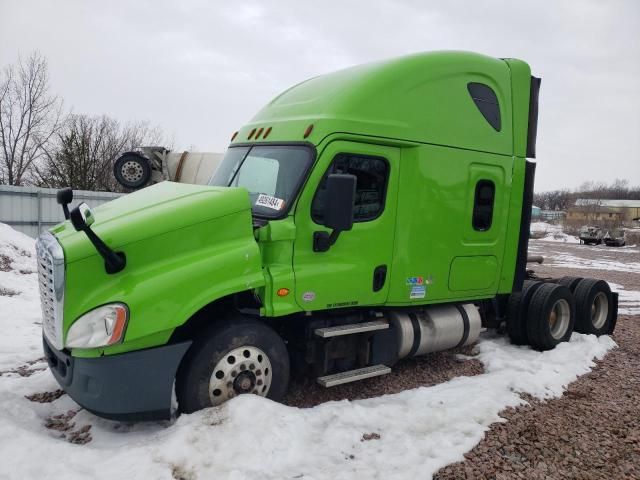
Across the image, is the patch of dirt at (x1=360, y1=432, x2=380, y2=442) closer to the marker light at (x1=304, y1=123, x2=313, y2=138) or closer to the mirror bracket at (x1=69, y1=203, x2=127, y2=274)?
the mirror bracket at (x1=69, y1=203, x2=127, y2=274)

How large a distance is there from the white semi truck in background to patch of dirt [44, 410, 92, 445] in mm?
9590

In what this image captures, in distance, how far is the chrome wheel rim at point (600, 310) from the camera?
25.3 ft

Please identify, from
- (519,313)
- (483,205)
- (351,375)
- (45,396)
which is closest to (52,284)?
(45,396)

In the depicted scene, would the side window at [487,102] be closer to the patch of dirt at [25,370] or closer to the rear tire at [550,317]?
the rear tire at [550,317]

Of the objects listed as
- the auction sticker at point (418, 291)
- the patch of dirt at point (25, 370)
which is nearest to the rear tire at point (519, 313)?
the auction sticker at point (418, 291)

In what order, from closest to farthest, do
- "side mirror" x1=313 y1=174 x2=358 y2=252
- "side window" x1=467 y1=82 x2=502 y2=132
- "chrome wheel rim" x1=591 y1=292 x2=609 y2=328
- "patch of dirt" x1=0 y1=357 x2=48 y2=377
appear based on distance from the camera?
"side mirror" x1=313 y1=174 x2=358 y2=252 → "patch of dirt" x1=0 y1=357 x2=48 y2=377 → "side window" x1=467 y1=82 x2=502 y2=132 → "chrome wheel rim" x1=591 y1=292 x2=609 y2=328

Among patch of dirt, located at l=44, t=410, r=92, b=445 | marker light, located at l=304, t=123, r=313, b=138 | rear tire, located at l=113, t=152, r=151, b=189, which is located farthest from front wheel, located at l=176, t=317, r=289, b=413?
rear tire, located at l=113, t=152, r=151, b=189

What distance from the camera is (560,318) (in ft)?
23.2

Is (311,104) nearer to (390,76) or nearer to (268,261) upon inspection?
(390,76)

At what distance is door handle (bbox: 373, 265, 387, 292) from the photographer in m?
4.99

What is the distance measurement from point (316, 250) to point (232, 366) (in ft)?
4.15

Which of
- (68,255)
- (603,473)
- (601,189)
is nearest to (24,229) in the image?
(68,255)

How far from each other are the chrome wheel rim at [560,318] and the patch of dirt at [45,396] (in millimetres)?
6251

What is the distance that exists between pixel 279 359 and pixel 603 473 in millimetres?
2732
